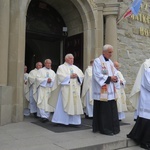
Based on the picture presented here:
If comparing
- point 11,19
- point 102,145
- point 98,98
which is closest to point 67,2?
point 11,19

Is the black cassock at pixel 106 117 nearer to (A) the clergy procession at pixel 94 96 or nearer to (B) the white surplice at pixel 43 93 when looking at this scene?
(A) the clergy procession at pixel 94 96

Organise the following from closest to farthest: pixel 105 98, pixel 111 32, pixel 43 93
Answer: pixel 105 98, pixel 43 93, pixel 111 32

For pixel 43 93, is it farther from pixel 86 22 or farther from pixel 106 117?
pixel 86 22

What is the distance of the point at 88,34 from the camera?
959cm

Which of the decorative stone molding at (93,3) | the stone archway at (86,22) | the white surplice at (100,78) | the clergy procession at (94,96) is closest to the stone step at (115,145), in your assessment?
the clergy procession at (94,96)

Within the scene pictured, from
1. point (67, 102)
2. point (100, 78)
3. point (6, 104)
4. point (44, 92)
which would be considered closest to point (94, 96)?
point (100, 78)

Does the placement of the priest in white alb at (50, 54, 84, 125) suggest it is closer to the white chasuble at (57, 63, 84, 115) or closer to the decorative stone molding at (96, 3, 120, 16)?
the white chasuble at (57, 63, 84, 115)

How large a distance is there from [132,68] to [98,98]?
18.4ft

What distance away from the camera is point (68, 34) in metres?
10.6

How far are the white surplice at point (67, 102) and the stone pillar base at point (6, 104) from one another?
1.23 metres

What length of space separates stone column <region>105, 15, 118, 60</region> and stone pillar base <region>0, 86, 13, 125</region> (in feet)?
14.2

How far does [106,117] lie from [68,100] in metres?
1.24

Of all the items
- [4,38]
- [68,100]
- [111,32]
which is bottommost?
[68,100]

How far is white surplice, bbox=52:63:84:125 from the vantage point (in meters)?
6.54
